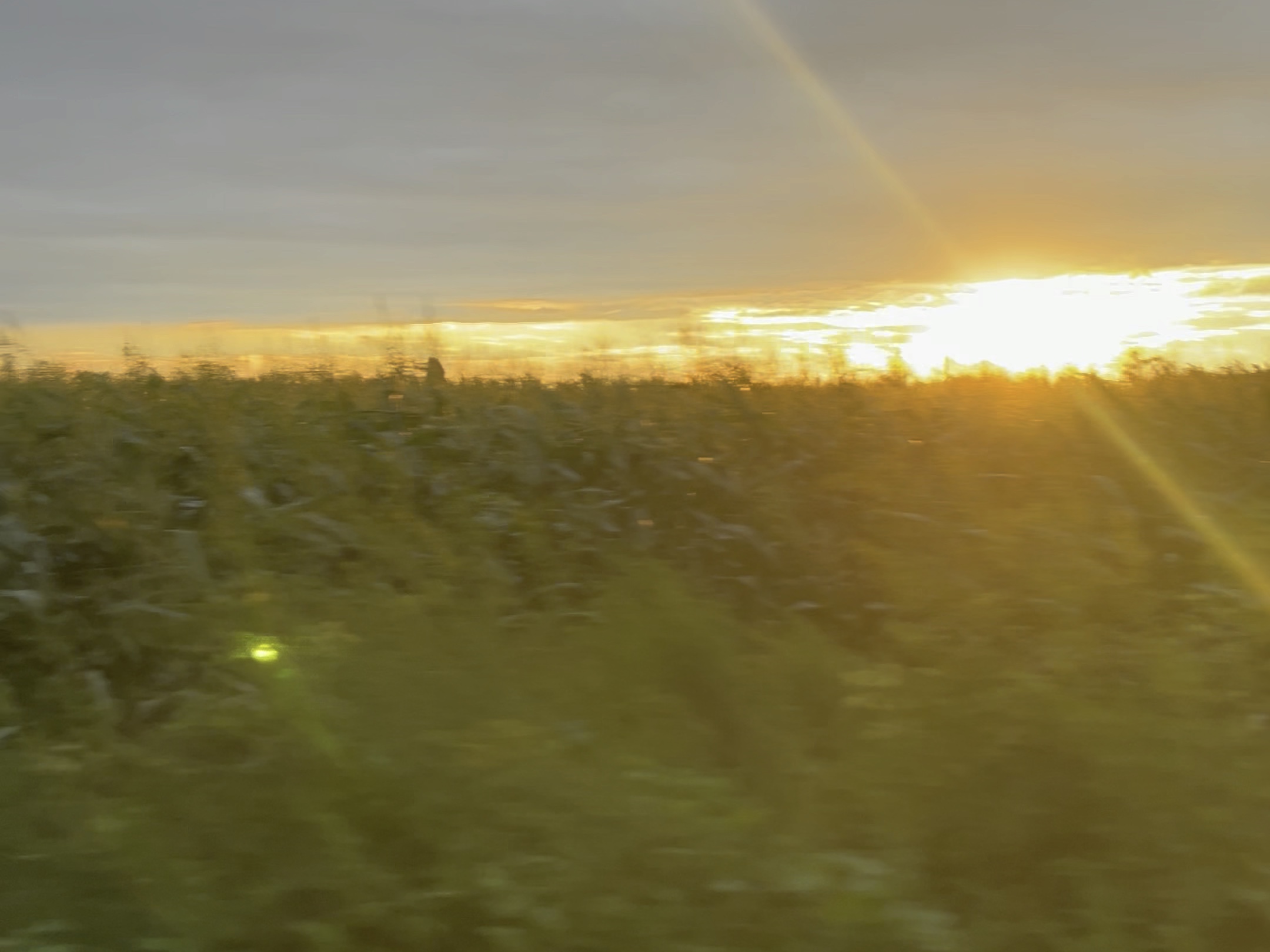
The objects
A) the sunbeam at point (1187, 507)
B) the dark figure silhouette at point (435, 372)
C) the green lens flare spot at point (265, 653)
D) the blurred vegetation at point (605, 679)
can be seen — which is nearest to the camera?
the blurred vegetation at point (605, 679)

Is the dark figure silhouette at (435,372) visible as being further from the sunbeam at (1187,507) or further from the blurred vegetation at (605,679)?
the sunbeam at (1187,507)

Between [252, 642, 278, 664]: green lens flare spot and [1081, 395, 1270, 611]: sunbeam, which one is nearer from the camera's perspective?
[252, 642, 278, 664]: green lens flare spot

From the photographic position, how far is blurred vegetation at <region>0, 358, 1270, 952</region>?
9.92 feet

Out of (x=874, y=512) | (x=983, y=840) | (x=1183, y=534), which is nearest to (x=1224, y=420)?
(x=1183, y=534)

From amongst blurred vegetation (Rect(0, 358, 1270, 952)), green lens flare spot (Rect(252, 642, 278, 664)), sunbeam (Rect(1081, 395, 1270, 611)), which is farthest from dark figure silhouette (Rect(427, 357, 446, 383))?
sunbeam (Rect(1081, 395, 1270, 611))

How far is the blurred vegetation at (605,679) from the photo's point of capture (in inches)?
119

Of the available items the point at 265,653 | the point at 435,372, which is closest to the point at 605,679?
the point at 265,653

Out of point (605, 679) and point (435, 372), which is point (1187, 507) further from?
Answer: point (435, 372)

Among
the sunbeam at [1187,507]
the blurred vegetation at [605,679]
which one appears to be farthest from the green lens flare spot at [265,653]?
the sunbeam at [1187,507]

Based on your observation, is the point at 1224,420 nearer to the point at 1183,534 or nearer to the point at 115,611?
the point at 1183,534

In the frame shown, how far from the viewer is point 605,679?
4.41 metres

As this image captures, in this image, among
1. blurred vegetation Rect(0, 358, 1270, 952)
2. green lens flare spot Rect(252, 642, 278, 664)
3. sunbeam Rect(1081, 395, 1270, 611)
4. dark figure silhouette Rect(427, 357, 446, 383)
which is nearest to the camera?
blurred vegetation Rect(0, 358, 1270, 952)

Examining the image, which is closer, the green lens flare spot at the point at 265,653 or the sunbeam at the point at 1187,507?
the green lens flare spot at the point at 265,653

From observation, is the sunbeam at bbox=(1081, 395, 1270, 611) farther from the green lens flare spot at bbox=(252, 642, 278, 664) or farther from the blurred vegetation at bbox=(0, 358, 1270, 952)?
the green lens flare spot at bbox=(252, 642, 278, 664)
